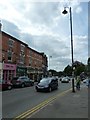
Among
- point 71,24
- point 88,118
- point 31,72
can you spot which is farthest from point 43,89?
point 31,72

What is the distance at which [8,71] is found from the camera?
51.3 meters

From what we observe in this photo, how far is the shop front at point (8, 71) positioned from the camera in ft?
163

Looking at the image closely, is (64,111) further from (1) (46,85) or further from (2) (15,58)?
(2) (15,58)

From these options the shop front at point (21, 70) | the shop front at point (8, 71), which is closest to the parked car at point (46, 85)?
the shop front at point (8, 71)

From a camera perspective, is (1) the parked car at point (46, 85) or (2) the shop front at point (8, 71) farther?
(2) the shop front at point (8, 71)

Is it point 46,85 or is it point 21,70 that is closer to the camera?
point 46,85

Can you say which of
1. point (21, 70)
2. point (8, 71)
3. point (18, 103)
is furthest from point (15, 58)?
point (18, 103)

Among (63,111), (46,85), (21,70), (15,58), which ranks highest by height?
(15,58)

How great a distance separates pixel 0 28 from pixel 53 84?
758 inches

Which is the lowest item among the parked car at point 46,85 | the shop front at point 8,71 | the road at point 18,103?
the road at point 18,103

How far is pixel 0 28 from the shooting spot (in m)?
47.0

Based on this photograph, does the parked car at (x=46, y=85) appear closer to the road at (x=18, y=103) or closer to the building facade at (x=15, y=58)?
the road at (x=18, y=103)

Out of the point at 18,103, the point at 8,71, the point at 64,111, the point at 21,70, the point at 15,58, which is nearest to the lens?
the point at 64,111

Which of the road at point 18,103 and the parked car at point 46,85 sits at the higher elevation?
the parked car at point 46,85
